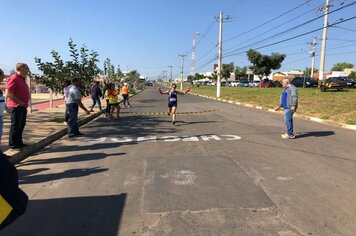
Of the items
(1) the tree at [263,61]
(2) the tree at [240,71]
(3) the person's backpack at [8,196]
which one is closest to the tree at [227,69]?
(2) the tree at [240,71]

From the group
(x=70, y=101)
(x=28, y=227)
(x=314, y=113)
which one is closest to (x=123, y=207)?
(x=28, y=227)

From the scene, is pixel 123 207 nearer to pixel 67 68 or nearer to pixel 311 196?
pixel 311 196

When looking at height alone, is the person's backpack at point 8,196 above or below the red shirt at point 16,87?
below

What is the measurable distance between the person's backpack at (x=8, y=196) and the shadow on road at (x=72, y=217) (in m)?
0.99

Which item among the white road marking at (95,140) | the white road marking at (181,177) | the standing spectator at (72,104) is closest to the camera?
the white road marking at (181,177)

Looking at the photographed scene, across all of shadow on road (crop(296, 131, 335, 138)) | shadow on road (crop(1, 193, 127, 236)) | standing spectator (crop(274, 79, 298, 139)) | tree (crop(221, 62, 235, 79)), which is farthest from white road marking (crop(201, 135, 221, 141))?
tree (crop(221, 62, 235, 79))

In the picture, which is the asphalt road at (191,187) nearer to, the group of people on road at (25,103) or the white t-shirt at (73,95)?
the group of people on road at (25,103)

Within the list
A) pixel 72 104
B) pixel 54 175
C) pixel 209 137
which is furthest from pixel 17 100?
pixel 209 137

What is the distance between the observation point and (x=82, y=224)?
455cm

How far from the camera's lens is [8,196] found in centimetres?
335

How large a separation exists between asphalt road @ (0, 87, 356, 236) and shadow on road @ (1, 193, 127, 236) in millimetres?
12

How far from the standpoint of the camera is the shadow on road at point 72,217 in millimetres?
4379

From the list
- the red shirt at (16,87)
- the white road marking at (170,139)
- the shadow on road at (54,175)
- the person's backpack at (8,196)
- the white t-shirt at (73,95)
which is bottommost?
the white road marking at (170,139)

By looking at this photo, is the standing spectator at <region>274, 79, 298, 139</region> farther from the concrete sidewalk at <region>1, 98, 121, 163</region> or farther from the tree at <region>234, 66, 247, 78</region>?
the tree at <region>234, 66, 247, 78</region>
